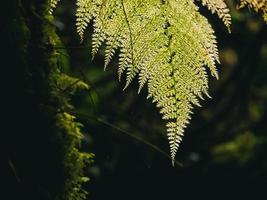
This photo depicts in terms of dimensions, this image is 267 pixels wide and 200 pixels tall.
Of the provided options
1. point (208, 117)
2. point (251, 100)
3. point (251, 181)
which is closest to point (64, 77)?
point (251, 181)

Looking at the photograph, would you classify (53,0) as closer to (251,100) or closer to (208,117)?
(208,117)

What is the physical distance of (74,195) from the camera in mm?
991

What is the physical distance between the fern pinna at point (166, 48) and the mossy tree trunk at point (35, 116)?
0.26m

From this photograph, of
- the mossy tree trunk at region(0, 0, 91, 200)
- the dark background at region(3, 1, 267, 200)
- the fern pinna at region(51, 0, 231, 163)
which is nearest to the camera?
the fern pinna at region(51, 0, 231, 163)

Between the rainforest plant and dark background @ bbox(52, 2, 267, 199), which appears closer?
the rainforest plant

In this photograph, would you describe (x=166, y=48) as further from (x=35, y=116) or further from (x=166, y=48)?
(x=35, y=116)

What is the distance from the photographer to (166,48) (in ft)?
2.50

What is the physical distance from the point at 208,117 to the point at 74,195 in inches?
110

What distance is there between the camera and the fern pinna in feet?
2.49

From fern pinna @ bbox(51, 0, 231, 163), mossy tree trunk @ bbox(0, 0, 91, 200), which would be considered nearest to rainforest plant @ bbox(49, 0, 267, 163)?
fern pinna @ bbox(51, 0, 231, 163)

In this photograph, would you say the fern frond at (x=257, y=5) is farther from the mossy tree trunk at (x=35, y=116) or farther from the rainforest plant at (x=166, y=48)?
the mossy tree trunk at (x=35, y=116)

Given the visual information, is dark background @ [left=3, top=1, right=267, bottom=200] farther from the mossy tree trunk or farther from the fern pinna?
the fern pinna

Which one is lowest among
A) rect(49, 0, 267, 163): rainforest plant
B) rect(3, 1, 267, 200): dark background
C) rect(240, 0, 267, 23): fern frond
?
rect(3, 1, 267, 200): dark background

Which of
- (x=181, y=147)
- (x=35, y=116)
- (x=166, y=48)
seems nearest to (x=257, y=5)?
(x=166, y=48)
